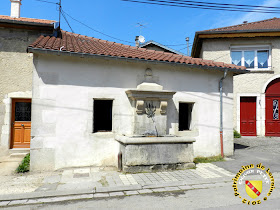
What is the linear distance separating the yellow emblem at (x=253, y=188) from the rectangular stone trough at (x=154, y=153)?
5.14 ft

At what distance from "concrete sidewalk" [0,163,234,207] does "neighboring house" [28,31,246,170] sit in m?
0.48

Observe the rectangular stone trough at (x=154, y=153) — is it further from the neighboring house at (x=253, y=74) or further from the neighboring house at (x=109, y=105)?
the neighboring house at (x=253, y=74)

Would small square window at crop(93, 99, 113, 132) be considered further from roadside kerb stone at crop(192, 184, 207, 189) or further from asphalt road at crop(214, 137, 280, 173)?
asphalt road at crop(214, 137, 280, 173)

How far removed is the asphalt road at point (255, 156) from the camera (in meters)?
6.29

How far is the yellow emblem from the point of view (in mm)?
4169

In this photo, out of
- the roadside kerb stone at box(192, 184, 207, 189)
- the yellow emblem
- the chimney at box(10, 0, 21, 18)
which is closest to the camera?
the yellow emblem

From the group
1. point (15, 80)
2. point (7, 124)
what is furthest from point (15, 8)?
point (7, 124)

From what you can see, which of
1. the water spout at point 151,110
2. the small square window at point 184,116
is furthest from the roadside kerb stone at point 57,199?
the small square window at point 184,116

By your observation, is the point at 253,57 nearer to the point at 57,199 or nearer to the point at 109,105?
the point at 109,105

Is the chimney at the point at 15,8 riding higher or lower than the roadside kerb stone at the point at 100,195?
higher

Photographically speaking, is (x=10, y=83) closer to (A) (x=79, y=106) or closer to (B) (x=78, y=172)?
(A) (x=79, y=106)

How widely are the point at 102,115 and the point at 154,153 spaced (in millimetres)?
2198

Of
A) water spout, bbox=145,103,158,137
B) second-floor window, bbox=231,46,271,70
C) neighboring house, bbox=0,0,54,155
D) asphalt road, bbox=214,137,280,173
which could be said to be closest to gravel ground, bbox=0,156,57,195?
neighboring house, bbox=0,0,54,155

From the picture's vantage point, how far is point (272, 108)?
40.1 ft
